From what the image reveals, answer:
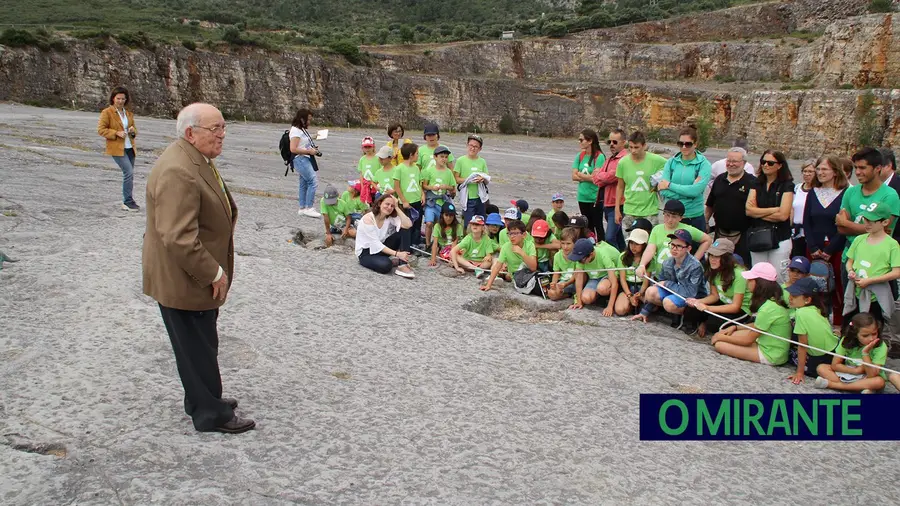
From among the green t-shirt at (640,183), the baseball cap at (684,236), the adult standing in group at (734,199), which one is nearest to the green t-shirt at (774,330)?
the baseball cap at (684,236)

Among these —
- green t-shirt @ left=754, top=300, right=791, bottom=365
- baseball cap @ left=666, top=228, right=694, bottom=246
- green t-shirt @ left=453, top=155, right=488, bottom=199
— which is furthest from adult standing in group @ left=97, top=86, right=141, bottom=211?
green t-shirt @ left=754, top=300, right=791, bottom=365

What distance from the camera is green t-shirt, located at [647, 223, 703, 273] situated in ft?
24.6

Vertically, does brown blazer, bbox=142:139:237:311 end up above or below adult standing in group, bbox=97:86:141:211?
below

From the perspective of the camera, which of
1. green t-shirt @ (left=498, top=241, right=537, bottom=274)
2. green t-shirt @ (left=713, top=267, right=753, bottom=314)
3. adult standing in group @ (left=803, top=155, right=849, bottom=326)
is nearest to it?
green t-shirt @ (left=713, top=267, right=753, bottom=314)

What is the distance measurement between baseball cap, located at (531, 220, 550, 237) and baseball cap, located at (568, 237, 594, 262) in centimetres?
101

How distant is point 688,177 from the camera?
316 inches

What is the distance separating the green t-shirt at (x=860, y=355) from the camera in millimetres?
5809

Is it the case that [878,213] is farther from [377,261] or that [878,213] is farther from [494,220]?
[377,261]

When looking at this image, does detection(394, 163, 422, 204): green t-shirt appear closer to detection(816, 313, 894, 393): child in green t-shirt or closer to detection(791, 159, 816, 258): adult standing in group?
detection(791, 159, 816, 258): adult standing in group

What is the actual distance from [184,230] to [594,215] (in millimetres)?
6896

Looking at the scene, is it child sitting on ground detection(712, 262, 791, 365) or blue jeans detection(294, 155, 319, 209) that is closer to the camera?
child sitting on ground detection(712, 262, 791, 365)

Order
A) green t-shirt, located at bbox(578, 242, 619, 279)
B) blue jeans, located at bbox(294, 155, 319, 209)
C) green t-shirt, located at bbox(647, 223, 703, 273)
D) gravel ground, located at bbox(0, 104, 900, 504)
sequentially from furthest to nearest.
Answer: blue jeans, located at bbox(294, 155, 319, 209) < green t-shirt, located at bbox(578, 242, 619, 279) < green t-shirt, located at bbox(647, 223, 703, 273) < gravel ground, located at bbox(0, 104, 900, 504)

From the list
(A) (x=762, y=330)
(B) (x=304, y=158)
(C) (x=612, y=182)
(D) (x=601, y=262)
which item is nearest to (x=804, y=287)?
(A) (x=762, y=330)

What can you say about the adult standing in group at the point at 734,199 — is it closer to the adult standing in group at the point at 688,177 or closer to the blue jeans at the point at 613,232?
the adult standing in group at the point at 688,177
